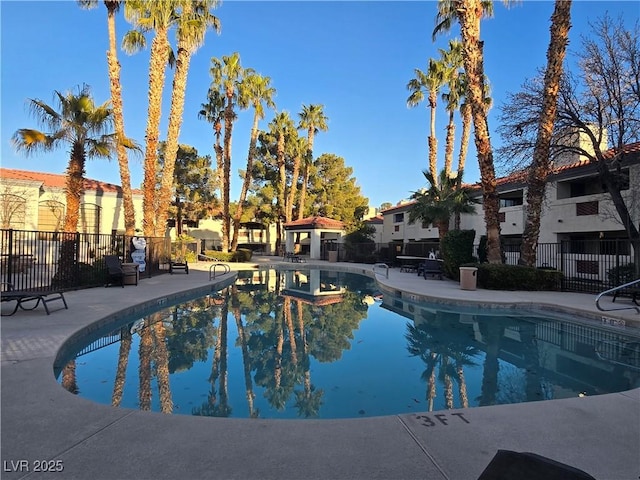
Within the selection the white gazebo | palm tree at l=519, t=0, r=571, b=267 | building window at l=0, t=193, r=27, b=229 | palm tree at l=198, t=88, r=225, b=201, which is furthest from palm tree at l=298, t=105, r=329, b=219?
palm tree at l=519, t=0, r=571, b=267

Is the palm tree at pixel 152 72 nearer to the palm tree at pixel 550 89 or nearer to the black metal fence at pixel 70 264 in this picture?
the black metal fence at pixel 70 264

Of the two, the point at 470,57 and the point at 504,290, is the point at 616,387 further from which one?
the point at 470,57

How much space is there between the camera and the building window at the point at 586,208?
16.9m

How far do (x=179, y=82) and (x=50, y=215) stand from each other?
13553mm

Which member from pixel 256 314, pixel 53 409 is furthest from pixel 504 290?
pixel 53 409

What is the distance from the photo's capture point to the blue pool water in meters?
4.80

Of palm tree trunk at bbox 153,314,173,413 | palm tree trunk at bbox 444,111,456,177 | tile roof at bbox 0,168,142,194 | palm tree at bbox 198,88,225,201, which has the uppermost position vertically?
palm tree at bbox 198,88,225,201

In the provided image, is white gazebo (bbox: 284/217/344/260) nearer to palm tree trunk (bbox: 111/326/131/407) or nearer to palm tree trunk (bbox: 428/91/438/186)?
palm tree trunk (bbox: 428/91/438/186)

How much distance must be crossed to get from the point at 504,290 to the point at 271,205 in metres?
31.5

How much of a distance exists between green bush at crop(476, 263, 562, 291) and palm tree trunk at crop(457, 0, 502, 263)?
1221 mm

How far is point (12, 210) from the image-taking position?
21219mm

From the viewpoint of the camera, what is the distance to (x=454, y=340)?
26.1ft

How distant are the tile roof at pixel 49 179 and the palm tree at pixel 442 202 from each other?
23.4 m

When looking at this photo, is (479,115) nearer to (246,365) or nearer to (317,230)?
(246,365)
